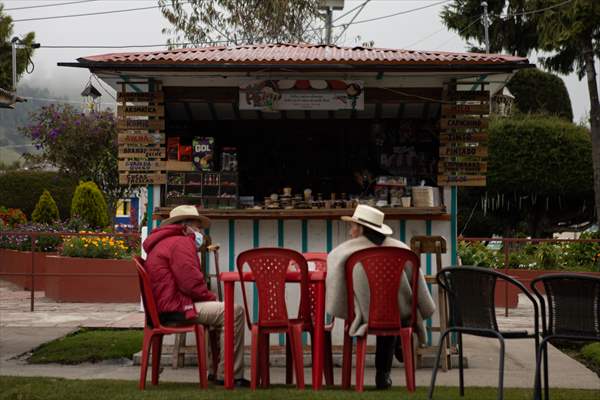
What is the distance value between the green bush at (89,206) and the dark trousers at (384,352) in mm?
17311

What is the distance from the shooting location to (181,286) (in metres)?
7.70

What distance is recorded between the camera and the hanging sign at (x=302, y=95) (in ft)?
33.8

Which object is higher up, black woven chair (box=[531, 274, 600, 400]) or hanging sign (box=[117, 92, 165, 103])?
hanging sign (box=[117, 92, 165, 103])

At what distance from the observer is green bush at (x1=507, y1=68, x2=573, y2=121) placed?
2908cm

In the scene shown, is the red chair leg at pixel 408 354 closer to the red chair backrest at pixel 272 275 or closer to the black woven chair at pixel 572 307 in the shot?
the red chair backrest at pixel 272 275

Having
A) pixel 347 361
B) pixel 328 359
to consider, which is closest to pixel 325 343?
pixel 328 359

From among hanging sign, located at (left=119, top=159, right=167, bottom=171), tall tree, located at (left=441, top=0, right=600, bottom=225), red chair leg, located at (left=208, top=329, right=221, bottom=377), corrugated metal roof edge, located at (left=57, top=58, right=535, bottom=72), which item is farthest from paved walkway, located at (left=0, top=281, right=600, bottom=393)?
tall tree, located at (left=441, top=0, right=600, bottom=225)

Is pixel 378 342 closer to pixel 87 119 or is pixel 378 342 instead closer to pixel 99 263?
pixel 99 263

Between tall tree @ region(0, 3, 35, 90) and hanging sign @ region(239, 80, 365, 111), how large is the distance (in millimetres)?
26812

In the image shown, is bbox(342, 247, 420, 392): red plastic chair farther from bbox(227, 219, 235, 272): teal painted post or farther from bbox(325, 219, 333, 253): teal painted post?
bbox(227, 219, 235, 272): teal painted post

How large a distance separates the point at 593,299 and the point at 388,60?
4.06 metres

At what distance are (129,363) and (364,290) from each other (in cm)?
363

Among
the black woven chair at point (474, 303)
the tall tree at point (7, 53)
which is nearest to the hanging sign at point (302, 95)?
the black woven chair at point (474, 303)

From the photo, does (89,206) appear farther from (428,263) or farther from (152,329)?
(152,329)
